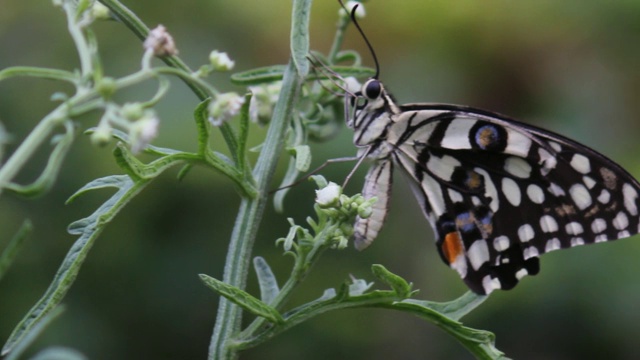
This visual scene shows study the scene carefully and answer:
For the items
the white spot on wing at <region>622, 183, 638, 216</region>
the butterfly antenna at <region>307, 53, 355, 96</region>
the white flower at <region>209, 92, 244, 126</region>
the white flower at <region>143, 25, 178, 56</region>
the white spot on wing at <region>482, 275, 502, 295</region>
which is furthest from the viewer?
the white spot on wing at <region>622, 183, 638, 216</region>

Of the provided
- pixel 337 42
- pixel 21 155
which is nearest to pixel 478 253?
pixel 337 42

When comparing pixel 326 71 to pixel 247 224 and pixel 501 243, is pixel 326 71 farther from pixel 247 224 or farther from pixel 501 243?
pixel 501 243

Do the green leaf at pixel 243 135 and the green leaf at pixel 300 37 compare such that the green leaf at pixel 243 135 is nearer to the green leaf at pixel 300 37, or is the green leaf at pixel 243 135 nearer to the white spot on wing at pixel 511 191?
the green leaf at pixel 300 37

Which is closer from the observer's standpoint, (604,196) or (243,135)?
(243,135)

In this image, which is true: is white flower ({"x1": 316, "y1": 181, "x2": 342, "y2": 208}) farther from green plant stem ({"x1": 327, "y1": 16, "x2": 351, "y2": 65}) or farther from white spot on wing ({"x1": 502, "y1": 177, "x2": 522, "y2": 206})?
white spot on wing ({"x1": 502, "y1": 177, "x2": 522, "y2": 206})

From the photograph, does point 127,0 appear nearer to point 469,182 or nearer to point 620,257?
point 469,182

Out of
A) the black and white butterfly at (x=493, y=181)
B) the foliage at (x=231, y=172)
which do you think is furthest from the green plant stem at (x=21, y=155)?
the black and white butterfly at (x=493, y=181)

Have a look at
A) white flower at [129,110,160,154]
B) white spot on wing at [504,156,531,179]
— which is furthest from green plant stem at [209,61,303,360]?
white spot on wing at [504,156,531,179]
